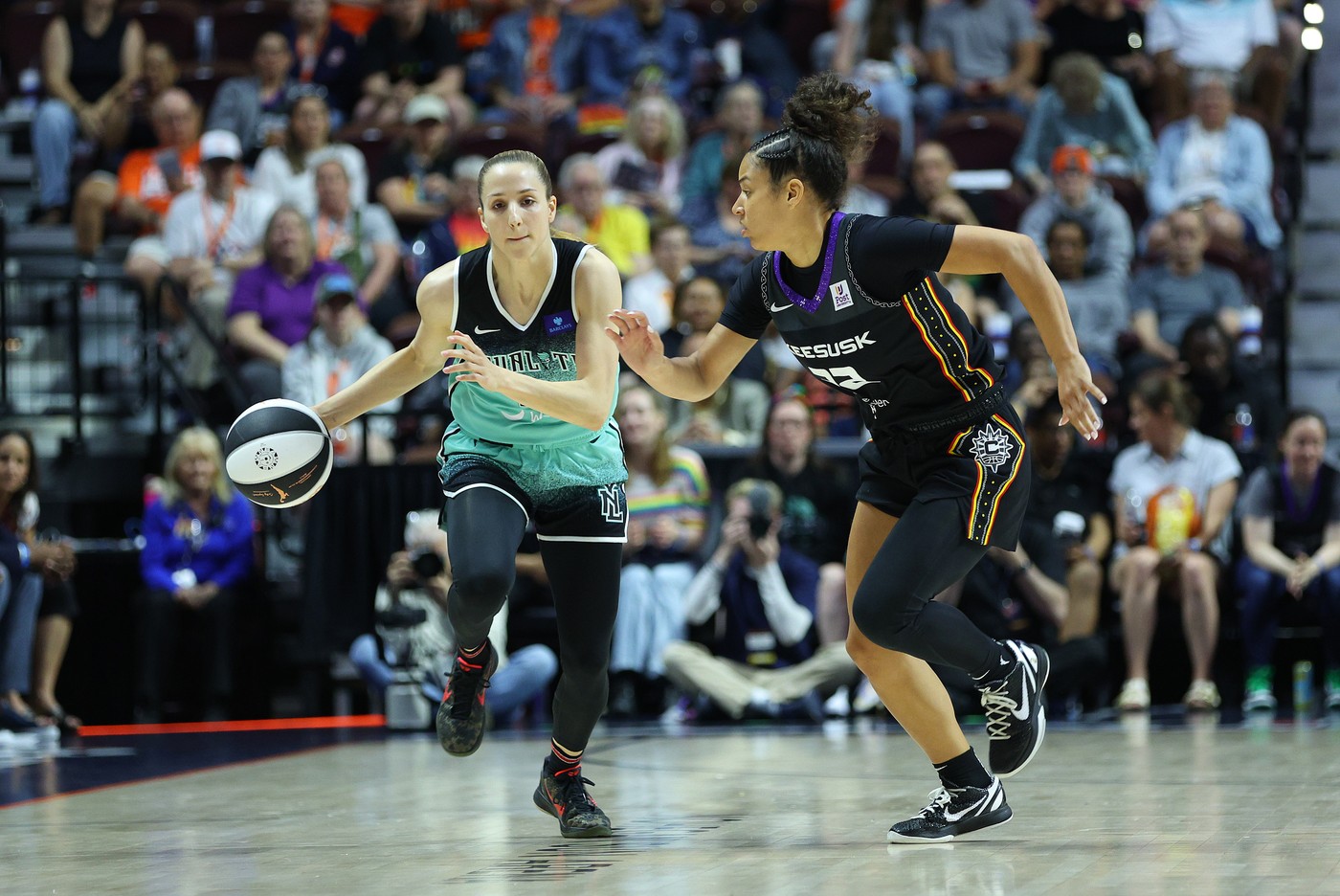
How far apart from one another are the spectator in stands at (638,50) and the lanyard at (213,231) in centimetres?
283

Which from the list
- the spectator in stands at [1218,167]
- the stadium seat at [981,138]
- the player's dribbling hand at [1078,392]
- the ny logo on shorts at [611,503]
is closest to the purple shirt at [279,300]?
the stadium seat at [981,138]

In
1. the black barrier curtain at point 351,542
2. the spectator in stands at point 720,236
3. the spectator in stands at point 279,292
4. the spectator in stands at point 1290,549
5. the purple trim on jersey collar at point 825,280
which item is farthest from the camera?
the spectator in stands at point 720,236

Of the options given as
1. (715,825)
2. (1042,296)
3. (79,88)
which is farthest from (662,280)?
(1042,296)

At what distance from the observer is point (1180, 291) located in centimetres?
956

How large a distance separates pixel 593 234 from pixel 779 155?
20.3 feet

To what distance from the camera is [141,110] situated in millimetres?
12055

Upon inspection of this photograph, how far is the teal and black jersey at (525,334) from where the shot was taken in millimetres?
4559

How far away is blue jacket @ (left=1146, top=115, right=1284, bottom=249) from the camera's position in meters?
10.4

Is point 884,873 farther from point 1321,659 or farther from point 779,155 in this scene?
point 1321,659

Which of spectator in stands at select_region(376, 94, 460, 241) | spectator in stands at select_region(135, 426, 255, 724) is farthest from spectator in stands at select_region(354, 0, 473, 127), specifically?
spectator in stands at select_region(135, 426, 255, 724)

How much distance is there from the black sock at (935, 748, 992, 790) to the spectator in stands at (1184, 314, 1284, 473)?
4813mm

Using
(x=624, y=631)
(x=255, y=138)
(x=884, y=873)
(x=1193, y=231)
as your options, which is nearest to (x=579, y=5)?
(x=255, y=138)

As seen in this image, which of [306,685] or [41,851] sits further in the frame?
[306,685]

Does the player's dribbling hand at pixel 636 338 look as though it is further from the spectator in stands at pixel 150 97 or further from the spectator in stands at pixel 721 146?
the spectator in stands at pixel 150 97
